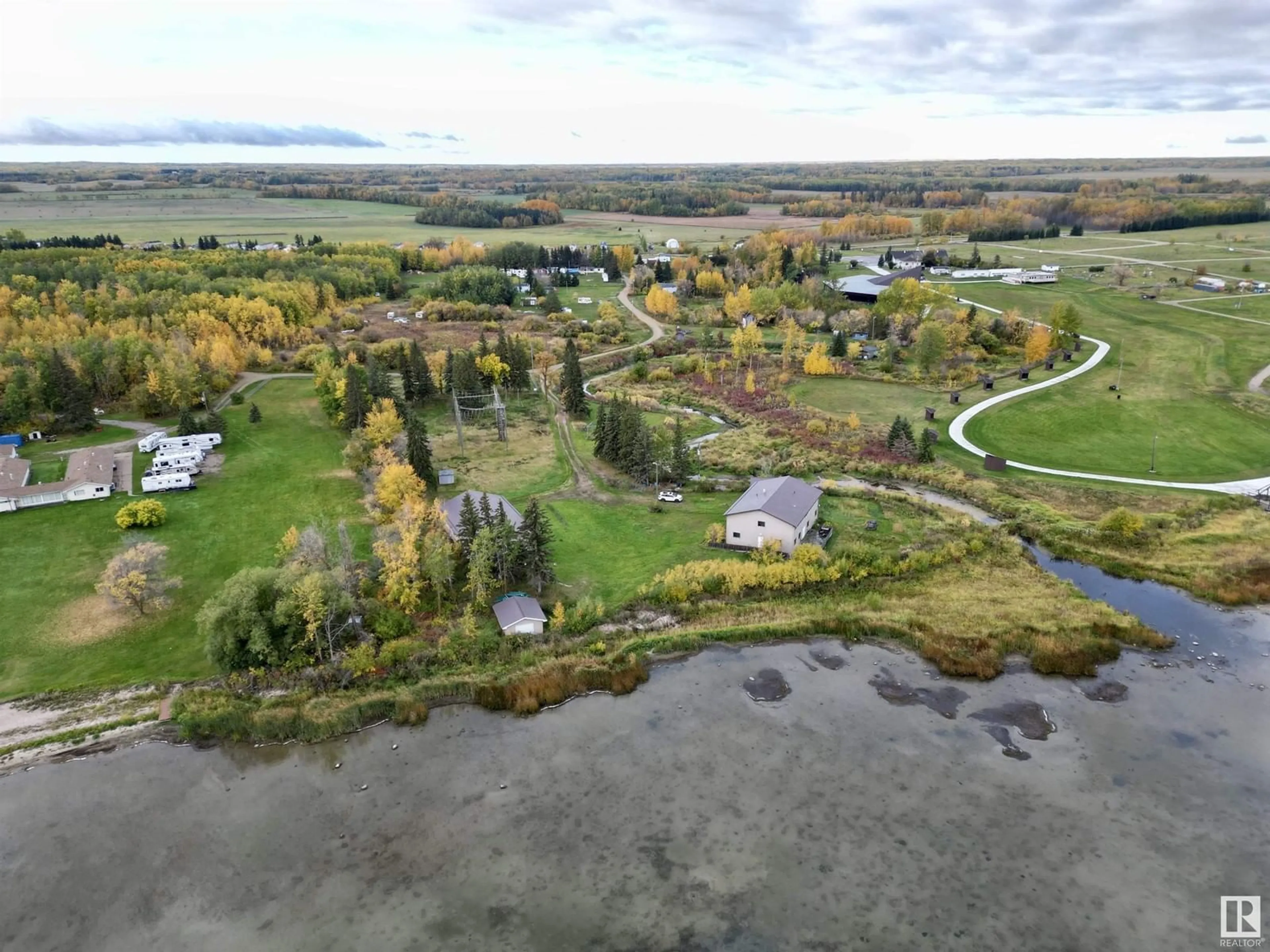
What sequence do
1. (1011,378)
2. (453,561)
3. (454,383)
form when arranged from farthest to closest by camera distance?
1. (1011,378)
2. (454,383)
3. (453,561)

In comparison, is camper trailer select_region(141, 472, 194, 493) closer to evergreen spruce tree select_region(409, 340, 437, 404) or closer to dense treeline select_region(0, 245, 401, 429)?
dense treeline select_region(0, 245, 401, 429)

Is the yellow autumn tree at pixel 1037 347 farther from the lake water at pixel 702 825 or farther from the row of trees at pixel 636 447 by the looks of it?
the lake water at pixel 702 825

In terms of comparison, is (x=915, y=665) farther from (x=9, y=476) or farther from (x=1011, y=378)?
(x=9, y=476)

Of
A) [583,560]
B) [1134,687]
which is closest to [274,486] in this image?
[583,560]

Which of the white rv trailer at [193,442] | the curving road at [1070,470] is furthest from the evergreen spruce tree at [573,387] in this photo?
the curving road at [1070,470]

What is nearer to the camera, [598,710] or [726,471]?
[598,710]

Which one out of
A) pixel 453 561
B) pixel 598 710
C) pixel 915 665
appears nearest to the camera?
pixel 598 710

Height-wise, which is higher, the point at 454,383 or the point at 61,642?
the point at 454,383

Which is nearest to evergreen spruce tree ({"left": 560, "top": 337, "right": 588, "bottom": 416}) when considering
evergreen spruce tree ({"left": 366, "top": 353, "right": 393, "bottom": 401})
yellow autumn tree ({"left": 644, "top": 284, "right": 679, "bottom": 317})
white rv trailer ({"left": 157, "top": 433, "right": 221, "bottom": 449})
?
evergreen spruce tree ({"left": 366, "top": 353, "right": 393, "bottom": 401})
